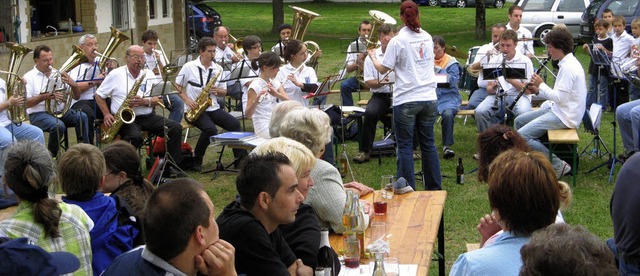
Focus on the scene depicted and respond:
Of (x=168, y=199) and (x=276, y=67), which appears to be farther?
(x=276, y=67)

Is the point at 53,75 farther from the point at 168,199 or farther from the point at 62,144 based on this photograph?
the point at 168,199

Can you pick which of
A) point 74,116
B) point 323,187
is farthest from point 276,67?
point 323,187

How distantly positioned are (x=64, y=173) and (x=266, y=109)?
5150 mm

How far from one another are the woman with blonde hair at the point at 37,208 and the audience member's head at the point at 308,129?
70.8 inches

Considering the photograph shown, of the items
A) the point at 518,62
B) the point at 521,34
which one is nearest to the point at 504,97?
the point at 518,62

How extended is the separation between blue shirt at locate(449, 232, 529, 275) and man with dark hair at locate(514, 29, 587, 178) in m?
5.72

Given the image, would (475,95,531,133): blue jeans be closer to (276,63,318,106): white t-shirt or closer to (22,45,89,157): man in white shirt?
(276,63,318,106): white t-shirt

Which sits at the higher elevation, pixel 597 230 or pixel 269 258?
pixel 269 258

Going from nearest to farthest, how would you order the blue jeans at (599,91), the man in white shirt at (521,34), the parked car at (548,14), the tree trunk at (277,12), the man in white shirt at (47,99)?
the man in white shirt at (47,99)
the man in white shirt at (521,34)
the blue jeans at (599,91)
the parked car at (548,14)
the tree trunk at (277,12)

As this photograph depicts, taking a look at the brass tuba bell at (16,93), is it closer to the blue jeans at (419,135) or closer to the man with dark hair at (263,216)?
the blue jeans at (419,135)

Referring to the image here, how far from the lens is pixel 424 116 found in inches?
334

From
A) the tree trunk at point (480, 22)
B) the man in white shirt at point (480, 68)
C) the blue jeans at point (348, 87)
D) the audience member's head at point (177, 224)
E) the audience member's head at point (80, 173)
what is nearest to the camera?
the audience member's head at point (177, 224)

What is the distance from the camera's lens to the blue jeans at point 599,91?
1363 cm

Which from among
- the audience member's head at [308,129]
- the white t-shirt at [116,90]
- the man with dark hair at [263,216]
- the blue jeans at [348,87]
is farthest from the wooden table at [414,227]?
the blue jeans at [348,87]
